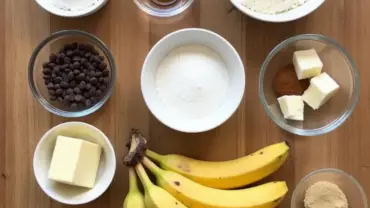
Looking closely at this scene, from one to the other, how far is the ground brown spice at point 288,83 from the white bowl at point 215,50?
0.27 feet

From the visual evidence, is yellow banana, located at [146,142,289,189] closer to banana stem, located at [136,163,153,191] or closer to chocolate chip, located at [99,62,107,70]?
banana stem, located at [136,163,153,191]

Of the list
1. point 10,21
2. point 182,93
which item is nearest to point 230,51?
point 182,93

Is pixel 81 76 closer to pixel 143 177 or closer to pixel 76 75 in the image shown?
pixel 76 75

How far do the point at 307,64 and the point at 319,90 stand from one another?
2.0 inches

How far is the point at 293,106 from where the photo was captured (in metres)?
0.95

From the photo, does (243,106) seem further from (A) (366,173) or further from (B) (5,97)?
(B) (5,97)

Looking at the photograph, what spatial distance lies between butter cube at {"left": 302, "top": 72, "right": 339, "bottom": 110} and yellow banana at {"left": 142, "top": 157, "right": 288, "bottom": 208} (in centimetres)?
16

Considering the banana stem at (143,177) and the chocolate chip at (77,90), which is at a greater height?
the chocolate chip at (77,90)

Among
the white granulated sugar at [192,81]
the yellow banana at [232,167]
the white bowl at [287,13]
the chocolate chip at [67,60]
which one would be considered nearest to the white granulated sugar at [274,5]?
the white bowl at [287,13]

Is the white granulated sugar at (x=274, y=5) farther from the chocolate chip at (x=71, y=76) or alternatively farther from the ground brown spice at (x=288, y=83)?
the chocolate chip at (x=71, y=76)

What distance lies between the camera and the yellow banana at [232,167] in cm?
94

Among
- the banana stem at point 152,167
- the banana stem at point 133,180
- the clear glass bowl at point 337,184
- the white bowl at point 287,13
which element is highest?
the white bowl at point 287,13

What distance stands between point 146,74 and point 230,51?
0.15 meters

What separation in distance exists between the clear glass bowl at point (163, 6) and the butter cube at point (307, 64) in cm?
22
